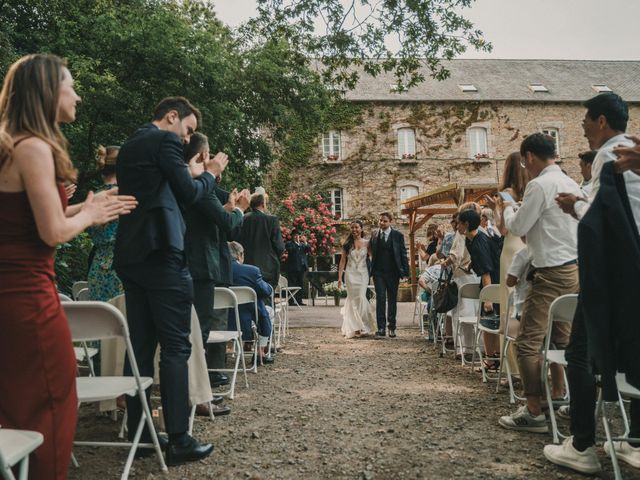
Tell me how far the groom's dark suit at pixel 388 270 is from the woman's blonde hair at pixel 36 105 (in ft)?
24.4

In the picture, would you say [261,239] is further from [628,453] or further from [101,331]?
[628,453]

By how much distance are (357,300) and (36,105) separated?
25.1ft

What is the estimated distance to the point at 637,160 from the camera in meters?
2.21

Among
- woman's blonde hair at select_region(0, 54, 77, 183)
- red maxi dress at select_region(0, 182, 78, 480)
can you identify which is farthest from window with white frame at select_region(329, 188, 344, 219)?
red maxi dress at select_region(0, 182, 78, 480)

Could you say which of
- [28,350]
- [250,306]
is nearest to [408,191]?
[250,306]

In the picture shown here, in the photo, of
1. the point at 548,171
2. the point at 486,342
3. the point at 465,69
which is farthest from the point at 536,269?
the point at 465,69

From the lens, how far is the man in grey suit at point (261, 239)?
705 cm

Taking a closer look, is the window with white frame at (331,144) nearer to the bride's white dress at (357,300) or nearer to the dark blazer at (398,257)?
the bride's white dress at (357,300)

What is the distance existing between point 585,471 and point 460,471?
0.64 meters

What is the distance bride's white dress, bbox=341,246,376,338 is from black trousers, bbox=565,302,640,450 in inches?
241

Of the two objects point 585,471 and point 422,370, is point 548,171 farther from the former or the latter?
point 422,370

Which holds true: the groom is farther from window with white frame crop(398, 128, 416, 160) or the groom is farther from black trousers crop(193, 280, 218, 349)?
window with white frame crop(398, 128, 416, 160)

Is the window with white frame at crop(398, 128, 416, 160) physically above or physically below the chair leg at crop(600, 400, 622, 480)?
above

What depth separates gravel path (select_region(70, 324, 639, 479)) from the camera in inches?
118
